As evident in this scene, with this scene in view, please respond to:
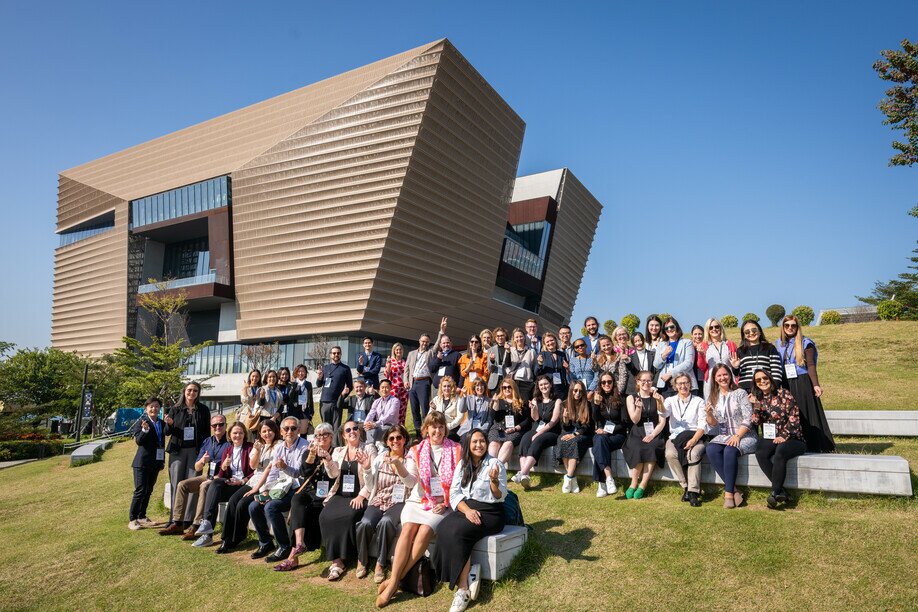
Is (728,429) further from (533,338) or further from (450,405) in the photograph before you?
(533,338)

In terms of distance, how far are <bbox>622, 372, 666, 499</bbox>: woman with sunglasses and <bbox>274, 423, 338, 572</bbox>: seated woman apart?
3433 millimetres

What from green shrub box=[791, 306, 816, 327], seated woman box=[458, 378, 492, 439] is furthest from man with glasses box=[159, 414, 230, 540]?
green shrub box=[791, 306, 816, 327]

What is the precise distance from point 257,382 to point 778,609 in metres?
8.67

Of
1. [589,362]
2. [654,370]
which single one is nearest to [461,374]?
[589,362]

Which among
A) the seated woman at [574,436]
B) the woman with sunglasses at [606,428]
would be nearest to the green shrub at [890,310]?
the woman with sunglasses at [606,428]

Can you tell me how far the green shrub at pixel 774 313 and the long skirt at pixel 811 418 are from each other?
28826 mm

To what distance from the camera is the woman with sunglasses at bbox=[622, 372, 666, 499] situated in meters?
6.43

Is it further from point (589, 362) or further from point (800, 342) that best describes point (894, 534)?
point (589, 362)

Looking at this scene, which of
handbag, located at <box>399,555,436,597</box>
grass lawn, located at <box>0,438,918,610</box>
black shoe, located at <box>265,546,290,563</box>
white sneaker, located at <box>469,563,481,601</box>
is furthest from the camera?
black shoe, located at <box>265,546,290,563</box>

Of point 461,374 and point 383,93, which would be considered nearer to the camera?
point 461,374

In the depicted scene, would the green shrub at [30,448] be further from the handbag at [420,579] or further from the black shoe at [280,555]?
the handbag at [420,579]

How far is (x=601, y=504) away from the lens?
20.5 ft

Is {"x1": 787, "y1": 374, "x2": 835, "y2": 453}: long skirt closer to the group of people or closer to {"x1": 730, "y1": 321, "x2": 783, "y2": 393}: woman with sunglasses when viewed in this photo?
the group of people

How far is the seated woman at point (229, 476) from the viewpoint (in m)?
7.14
